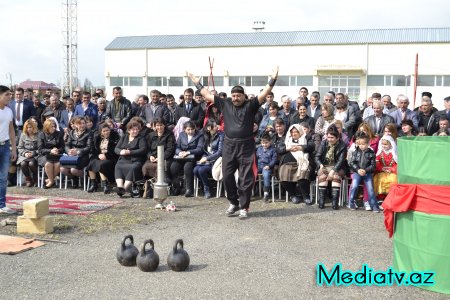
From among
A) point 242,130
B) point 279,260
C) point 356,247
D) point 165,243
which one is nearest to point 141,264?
point 165,243

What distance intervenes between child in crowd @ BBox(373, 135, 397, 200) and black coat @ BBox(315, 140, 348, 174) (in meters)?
0.58

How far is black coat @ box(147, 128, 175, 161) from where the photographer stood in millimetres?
10438

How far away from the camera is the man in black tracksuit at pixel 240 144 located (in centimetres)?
818

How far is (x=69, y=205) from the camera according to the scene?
9.16 meters

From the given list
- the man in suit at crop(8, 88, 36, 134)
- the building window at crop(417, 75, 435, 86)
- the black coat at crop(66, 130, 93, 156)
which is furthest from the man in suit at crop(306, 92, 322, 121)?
the building window at crop(417, 75, 435, 86)

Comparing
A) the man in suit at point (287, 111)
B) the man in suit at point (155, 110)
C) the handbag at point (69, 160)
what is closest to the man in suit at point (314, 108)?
the man in suit at point (287, 111)

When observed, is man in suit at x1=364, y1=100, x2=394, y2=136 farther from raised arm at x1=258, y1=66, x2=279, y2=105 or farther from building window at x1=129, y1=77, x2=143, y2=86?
building window at x1=129, y1=77, x2=143, y2=86

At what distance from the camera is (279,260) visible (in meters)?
5.94

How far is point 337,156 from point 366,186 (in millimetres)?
747

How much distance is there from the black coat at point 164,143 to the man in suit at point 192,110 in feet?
3.92

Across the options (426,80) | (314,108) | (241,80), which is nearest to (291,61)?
(241,80)

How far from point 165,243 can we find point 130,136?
4380mm

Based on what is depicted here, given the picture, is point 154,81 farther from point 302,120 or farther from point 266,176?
point 266,176

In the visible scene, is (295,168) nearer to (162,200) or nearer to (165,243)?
(162,200)
